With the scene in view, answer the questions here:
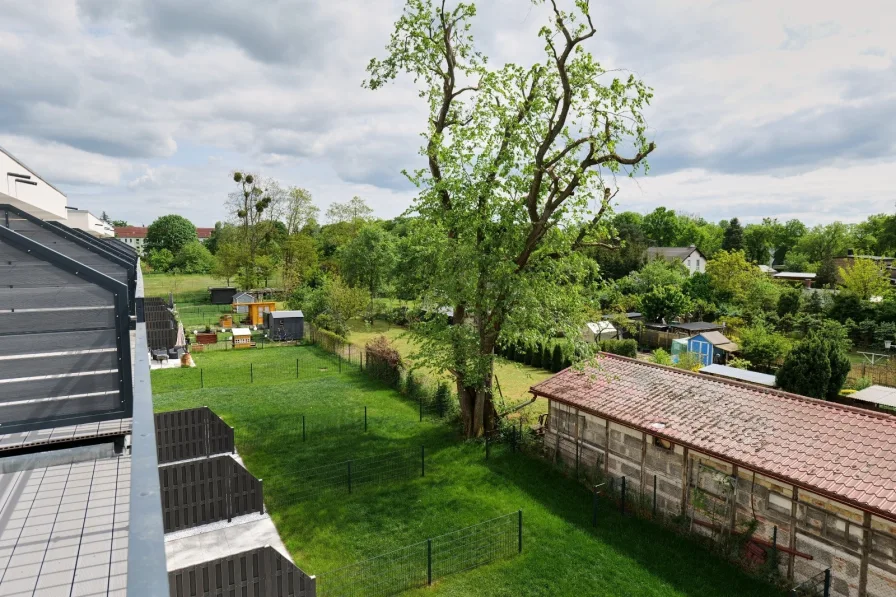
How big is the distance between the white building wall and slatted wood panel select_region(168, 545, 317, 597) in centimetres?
759

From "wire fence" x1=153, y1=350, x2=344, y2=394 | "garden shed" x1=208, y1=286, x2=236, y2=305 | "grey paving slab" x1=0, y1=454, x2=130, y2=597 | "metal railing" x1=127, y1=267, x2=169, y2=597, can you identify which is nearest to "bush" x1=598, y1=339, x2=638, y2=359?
"wire fence" x1=153, y1=350, x2=344, y2=394

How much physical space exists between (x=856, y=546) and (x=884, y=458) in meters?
1.91

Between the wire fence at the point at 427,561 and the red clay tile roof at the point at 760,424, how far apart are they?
4146 millimetres

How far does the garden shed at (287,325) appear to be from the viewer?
35469mm

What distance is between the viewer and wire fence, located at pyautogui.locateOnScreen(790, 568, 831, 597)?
9.80 metres

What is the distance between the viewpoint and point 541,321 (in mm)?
16828

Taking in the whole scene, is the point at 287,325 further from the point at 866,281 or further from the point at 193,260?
the point at 193,260

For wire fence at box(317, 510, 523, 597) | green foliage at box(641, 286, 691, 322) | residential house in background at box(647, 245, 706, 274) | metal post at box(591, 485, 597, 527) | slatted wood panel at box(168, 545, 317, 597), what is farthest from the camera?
residential house in background at box(647, 245, 706, 274)

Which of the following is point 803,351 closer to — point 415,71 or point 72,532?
point 415,71

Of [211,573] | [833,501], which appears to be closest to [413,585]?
[211,573]

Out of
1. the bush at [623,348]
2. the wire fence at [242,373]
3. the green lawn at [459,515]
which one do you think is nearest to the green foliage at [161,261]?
the wire fence at [242,373]

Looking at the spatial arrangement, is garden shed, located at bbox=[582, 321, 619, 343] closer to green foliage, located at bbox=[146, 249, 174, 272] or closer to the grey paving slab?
the grey paving slab

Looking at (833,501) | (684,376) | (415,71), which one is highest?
(415,71)

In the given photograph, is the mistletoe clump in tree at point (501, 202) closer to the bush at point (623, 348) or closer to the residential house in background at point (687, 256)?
the bush at point (623, 348)
